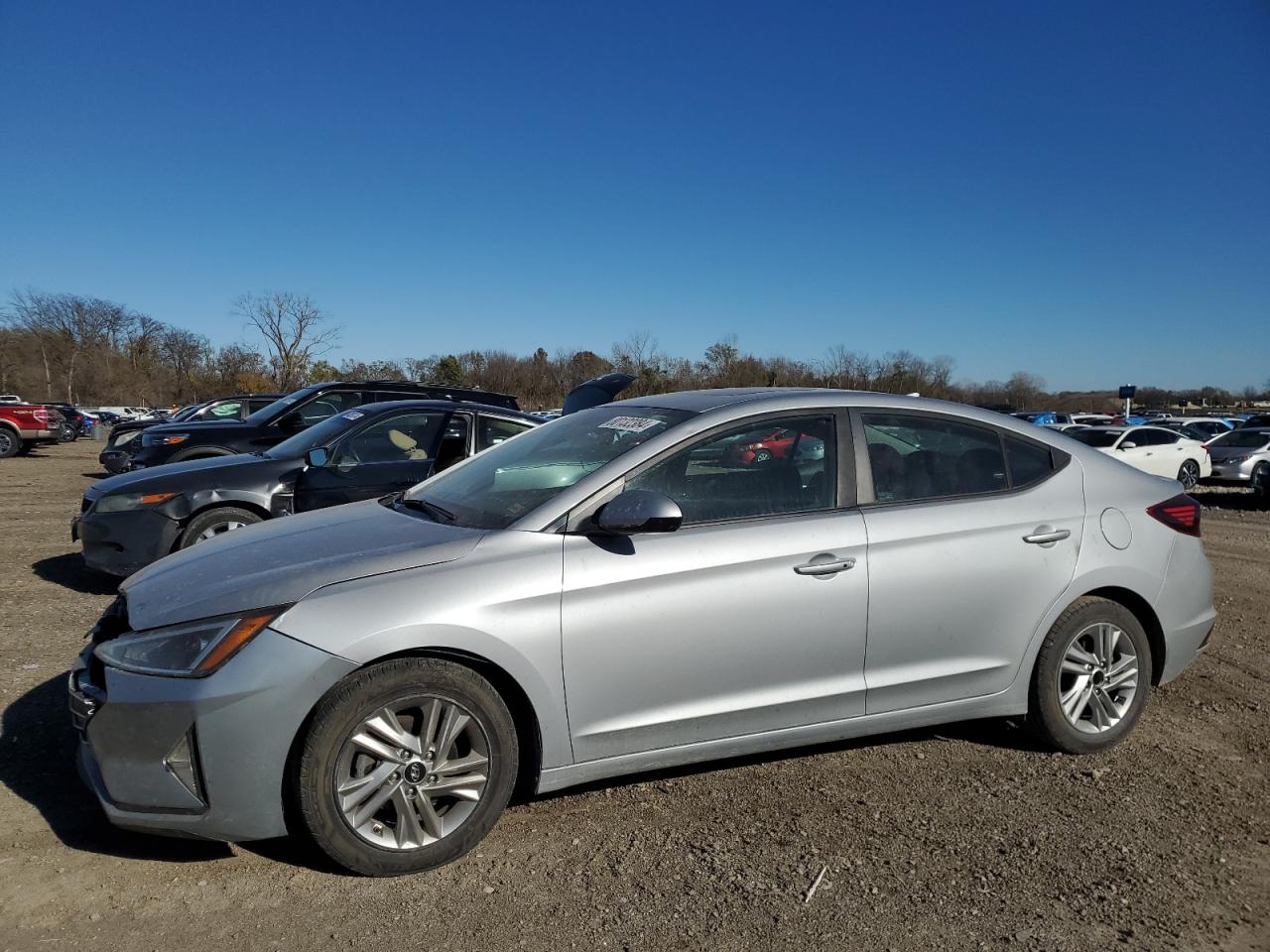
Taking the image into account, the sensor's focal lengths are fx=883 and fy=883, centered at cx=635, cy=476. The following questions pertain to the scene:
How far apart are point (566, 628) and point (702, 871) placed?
0.95 metres

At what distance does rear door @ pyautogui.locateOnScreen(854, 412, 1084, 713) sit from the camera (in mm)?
3611

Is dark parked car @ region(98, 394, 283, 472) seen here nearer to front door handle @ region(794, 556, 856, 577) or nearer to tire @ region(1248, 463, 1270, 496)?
front door handle @ region(794, 556, 856, 577)

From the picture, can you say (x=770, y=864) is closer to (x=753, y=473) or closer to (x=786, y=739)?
(x=786, y=739)

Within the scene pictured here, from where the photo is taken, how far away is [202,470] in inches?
277


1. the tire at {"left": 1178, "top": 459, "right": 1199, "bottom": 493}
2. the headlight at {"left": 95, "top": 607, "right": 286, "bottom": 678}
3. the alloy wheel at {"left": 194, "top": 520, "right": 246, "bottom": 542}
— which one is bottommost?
the tire at {"left": 1178, "top": 459, "right": 1199, "bottom": 493}

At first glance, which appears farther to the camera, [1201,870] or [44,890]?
[1201,870]

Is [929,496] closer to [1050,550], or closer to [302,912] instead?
[1050,550]

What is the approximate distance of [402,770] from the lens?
2.94 meters

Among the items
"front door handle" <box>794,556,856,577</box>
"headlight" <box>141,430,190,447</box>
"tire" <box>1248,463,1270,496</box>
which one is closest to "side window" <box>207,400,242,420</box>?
"headlight" <box>141,430,190,447</box>

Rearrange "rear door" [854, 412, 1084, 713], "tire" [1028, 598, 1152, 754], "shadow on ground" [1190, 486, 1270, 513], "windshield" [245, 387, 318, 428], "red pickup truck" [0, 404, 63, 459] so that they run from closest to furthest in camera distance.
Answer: "rear door" [854, 412, 1084, 713]
"tire" [1028, 598, 1152, 754]
"windshield" [245, 387, 318, 428]
"shadow on ground" [1190, 486, 1270, 513]
"red pickup truck" [0, 404, 63, 459]

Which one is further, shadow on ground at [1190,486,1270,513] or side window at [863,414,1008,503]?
shadow on ground at [1190,486,1270,513]

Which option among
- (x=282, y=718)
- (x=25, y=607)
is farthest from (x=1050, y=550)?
(x=25, y=607)

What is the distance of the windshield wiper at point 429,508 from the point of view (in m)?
3.62

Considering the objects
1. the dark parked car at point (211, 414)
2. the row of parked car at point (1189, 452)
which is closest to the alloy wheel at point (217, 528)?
the dark parked car at point (211, 414)
